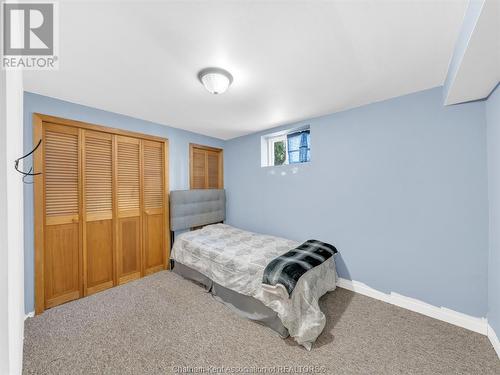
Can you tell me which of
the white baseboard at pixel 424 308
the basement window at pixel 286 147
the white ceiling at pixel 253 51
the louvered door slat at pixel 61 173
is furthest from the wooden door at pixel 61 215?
the white baseboard at pixel 424 308

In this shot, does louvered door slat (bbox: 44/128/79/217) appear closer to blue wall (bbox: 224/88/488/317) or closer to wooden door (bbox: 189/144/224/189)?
wooden door (bbox: 189/144/224/189)

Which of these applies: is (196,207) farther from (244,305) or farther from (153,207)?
(244,305)

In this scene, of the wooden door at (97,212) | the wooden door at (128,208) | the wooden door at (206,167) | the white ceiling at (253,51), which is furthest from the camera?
the wooden door at (206,167)

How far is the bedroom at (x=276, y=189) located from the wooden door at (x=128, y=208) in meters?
0.02

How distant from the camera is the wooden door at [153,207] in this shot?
302 cm

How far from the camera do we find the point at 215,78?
1.73 meters

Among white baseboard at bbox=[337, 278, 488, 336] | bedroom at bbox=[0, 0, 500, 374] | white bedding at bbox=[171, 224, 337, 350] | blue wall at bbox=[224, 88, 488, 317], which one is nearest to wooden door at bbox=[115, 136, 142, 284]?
bedroom at bbox=[0, 0, 500, 374]

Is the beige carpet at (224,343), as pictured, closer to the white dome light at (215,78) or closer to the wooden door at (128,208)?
the wooden door at (128,208)

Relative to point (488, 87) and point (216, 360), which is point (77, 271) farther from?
point (488, 87)

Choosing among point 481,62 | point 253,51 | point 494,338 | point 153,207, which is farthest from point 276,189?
point 494,338

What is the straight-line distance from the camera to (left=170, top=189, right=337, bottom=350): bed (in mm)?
1767

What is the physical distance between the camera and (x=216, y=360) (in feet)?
5.10

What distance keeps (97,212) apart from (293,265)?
2470 mm

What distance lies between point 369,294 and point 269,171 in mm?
2147
